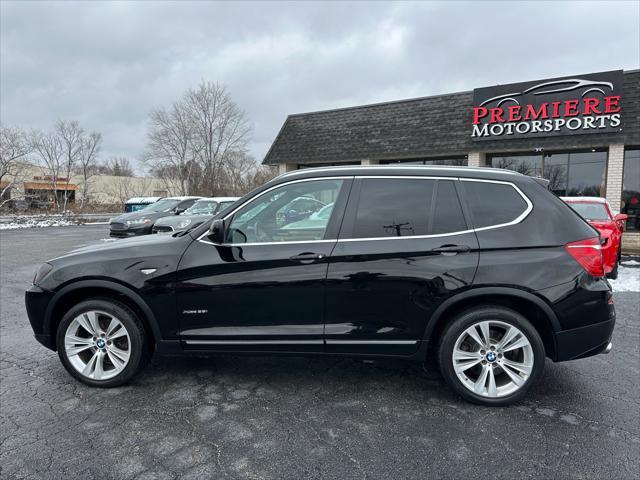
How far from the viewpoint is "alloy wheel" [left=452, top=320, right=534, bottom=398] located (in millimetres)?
2947

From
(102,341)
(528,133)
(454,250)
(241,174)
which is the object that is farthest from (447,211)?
(241,174)

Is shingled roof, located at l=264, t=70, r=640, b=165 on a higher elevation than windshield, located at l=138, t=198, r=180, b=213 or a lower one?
higher

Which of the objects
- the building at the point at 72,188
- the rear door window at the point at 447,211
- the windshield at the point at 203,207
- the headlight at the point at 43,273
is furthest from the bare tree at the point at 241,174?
the rear door window at the point at 447,211

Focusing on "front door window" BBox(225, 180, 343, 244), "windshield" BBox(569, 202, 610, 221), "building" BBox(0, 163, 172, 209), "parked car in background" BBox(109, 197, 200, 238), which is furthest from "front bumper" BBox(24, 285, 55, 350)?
"building" BBox(0, 163, 172, 209)

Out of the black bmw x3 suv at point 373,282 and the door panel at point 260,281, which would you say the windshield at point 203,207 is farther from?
the door panel at point 260,281

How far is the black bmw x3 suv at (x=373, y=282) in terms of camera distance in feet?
9.53

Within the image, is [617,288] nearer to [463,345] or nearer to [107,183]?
[463,345]

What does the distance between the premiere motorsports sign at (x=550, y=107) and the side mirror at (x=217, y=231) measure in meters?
11.3

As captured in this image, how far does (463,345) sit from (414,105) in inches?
491

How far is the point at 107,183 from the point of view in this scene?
5425 cm

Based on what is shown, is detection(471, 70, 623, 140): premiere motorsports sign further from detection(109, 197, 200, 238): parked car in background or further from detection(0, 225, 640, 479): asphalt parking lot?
detection(109, 197, 200, 238): parked car in background

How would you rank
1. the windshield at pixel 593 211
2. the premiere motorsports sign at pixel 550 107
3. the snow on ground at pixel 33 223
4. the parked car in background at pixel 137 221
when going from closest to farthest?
the windshield at pixel 593 211
the premiere motorsports sign at pixel 550 107
the parked car in background at pixel 137 221
the snow on ground at pixel 33 223

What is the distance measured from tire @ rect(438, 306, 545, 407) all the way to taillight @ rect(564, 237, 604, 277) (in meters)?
0.59

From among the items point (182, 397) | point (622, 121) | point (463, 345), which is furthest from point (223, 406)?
point (622, 121)
